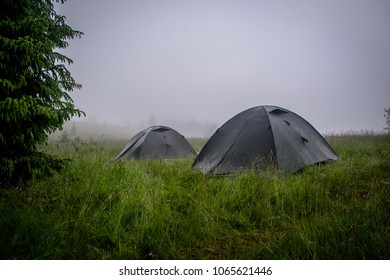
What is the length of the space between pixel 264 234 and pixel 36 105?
400 centimetres

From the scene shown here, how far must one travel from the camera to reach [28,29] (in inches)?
126

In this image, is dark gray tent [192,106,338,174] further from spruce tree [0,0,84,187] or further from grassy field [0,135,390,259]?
spruce tree [0,0,84,187]

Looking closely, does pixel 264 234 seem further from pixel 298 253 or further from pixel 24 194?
pixel 24 194

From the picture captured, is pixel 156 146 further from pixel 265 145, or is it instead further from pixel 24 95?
pixel 24 95

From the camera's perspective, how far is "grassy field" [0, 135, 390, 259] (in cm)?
191

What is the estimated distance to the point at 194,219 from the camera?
2518mm

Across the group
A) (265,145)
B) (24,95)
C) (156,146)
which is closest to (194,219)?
(265,145)

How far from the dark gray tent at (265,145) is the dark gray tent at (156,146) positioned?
3849 millimetres

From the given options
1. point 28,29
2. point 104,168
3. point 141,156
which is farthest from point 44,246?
point 141,156

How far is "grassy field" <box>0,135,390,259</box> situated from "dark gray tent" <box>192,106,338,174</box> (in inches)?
39.4

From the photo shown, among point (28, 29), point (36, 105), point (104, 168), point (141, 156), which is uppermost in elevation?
point (28, 29)

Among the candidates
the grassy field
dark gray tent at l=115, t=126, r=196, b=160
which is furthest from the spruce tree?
dark gray tent at l=115, t=126, r=196, b=160

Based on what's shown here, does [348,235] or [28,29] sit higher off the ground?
[28,29]

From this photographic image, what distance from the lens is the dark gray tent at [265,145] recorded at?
4621mm
